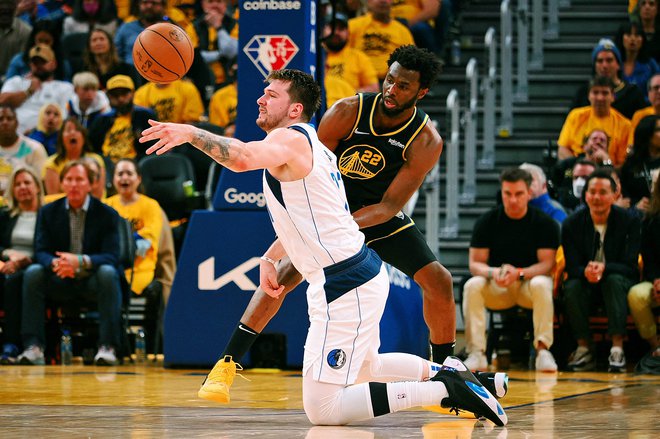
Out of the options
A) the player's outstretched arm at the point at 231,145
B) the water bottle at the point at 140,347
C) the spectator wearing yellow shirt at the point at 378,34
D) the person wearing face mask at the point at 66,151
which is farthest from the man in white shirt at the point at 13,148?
the player's outstretched arm at the point at 231,145

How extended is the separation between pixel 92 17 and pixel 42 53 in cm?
181

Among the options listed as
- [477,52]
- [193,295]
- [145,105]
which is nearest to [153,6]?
[145,105]

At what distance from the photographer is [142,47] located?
703 centimetres

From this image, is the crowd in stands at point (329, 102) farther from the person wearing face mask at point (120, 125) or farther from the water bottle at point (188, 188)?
the water bottle at point (188, 188)

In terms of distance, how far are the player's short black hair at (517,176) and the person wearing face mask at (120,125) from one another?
447 centimetres

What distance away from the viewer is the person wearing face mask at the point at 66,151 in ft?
40.5

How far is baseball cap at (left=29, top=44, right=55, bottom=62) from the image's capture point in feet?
48.5

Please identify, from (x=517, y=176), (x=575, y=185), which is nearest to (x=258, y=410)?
(x=517, y=176)

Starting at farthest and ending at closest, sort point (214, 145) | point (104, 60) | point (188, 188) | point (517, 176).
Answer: point (104, 60)
point (188, 188)
point (517, 176)
point (214, 145)

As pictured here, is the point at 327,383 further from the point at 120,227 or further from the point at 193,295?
the point at 120,227

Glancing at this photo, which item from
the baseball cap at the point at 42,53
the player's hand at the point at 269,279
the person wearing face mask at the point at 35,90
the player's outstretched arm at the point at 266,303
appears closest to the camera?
the player's hand at the point at 269,279

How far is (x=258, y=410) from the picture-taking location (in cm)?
662

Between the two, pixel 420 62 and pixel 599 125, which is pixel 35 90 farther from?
pixel 420 62

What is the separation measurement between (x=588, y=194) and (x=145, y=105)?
19.5 ft
